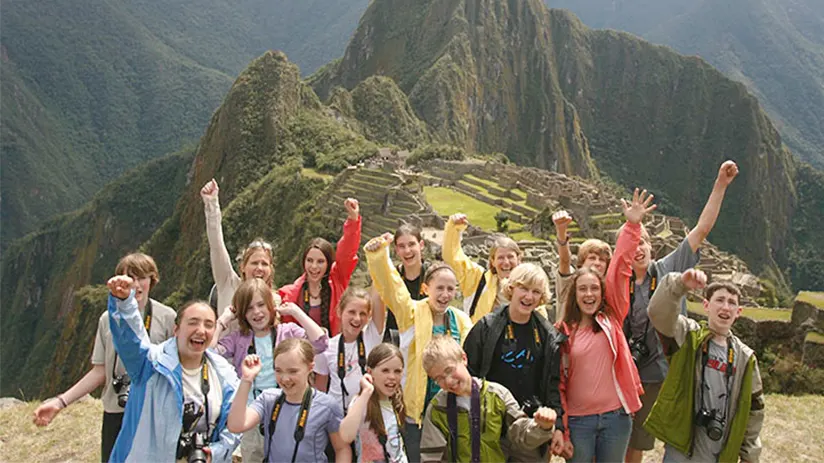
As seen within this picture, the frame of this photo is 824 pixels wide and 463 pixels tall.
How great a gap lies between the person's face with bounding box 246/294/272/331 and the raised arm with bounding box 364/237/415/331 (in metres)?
0.86

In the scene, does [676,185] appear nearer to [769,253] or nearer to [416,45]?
[769,253]

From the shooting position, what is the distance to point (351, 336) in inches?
196

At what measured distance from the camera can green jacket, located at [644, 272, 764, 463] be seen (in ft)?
14.7

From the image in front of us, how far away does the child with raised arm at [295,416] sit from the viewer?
4086 millimetres

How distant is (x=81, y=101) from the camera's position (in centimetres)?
12975

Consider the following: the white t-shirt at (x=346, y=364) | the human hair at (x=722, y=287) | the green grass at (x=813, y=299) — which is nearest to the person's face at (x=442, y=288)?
the white t-shirt at (x=346, y=364)

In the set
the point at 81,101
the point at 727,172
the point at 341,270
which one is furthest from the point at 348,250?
the point at 81,101

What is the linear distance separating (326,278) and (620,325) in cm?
264

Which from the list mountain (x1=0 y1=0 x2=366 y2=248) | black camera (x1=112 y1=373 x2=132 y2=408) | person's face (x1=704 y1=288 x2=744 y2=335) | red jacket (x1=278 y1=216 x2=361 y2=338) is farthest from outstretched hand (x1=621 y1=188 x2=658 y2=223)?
mountain (x1=0 y1=0 x2=366 y2=248)

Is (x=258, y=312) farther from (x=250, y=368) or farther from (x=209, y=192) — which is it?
(x=209, y=192)

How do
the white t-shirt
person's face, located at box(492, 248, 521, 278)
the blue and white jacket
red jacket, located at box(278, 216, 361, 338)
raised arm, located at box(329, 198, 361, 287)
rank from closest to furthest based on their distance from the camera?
the blue and white jacket → the white t-shirt → person's face, located at box(492, 248, 521, 278) → red jacket, located at box(278, 216, 361, 338) → raised arm, located at box(329, 198, 361, 287)

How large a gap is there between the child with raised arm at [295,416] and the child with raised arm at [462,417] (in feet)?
1.96

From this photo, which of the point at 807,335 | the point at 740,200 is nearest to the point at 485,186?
the point at 807,335

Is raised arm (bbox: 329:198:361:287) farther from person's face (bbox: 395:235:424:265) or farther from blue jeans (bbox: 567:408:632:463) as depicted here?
blue jeans (bbox: 567:408:632:463)
